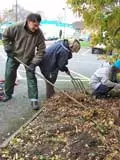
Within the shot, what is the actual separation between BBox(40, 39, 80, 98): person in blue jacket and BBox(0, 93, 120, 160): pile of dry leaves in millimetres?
1180

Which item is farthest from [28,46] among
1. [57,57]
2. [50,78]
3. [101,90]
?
[101,90]

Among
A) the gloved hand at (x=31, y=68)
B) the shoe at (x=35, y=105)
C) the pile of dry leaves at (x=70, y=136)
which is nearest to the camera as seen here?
the pile of dry leaves at (x=70, y=136)

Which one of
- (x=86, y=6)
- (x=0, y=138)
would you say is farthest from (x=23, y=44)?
(x=0, y=138)

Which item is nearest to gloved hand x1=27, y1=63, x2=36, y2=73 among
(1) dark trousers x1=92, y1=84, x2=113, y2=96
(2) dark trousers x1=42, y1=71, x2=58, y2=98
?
(2) dark trousers x1=42, y1=71, x2=58, y2=98

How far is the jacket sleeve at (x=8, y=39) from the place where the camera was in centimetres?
867

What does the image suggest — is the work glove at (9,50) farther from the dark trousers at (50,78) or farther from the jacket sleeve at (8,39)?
the dark trousers at (50,78)

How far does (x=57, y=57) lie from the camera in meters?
9.06

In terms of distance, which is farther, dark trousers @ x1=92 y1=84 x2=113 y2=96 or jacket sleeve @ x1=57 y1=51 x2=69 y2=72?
dark trousers @ x1=92 y1=84 x2=113 y2=96

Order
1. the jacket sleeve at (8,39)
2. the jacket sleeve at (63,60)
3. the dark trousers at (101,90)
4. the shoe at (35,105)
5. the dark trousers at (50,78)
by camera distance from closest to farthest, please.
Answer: the shoe at (35,105), the jacket sleeve at (8,39), the jacket sleeve at (63,60), the dark trousers at (101,90), the dark trousers at (50,78)

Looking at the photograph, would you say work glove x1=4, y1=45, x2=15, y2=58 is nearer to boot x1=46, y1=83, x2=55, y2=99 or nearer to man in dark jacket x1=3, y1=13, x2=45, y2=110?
man in dark jacket x1=3, y1=13, x2=45, y2=110

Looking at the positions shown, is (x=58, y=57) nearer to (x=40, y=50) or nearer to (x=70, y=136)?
(x=40, y=50)

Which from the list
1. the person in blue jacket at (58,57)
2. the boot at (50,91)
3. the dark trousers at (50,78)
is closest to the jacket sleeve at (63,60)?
the person in blue jacket at (58,57)

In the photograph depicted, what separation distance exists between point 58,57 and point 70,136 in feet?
10.9

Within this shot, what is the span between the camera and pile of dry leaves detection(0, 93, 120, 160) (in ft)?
17.2
